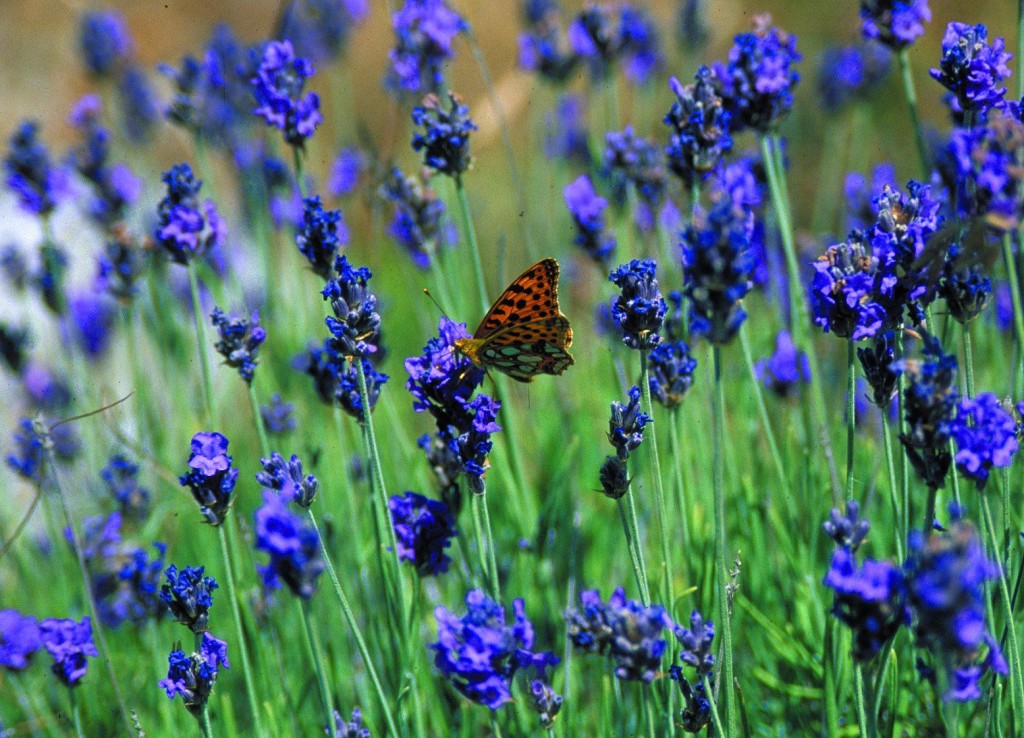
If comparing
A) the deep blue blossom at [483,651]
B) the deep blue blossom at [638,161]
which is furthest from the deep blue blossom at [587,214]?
the deep blue blossom at [483,651]

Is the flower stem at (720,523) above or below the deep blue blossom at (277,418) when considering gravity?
below

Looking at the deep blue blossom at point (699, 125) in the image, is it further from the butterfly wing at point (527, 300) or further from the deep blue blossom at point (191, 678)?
the deep blue blossom at point (191, 678)

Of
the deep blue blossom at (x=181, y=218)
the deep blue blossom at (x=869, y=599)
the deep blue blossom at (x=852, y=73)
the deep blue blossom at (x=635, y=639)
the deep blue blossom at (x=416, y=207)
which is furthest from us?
the deep blue blossom at (x=852, y=73)

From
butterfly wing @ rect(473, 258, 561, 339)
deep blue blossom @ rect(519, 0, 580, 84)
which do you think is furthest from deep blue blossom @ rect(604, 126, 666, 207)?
butterfly wing @ rect(473, 258, 561, 339)

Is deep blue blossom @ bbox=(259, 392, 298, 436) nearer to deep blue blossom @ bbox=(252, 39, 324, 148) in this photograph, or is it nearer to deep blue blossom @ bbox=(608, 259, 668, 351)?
deep blue blossom @ bbox=(252, 39, 324, 148)

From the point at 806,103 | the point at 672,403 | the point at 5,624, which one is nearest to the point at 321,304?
the point at 5,624

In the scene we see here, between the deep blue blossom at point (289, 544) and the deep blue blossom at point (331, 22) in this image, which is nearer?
the deep blue blossom at point (289, 544)

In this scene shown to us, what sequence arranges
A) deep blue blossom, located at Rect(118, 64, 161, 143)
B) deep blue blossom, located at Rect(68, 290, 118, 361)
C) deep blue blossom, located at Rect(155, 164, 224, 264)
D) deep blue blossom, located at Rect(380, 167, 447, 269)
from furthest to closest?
deep blue blossom, located at Rect(118, 64, 161, 143) → deep blue blossom, located at Rect(68, 290, 118, 361) → deep blue blossom, located at Rect(380, 167, 447, 269) → deep blue blossom, located at Rect(155, 164, 224, 264)
